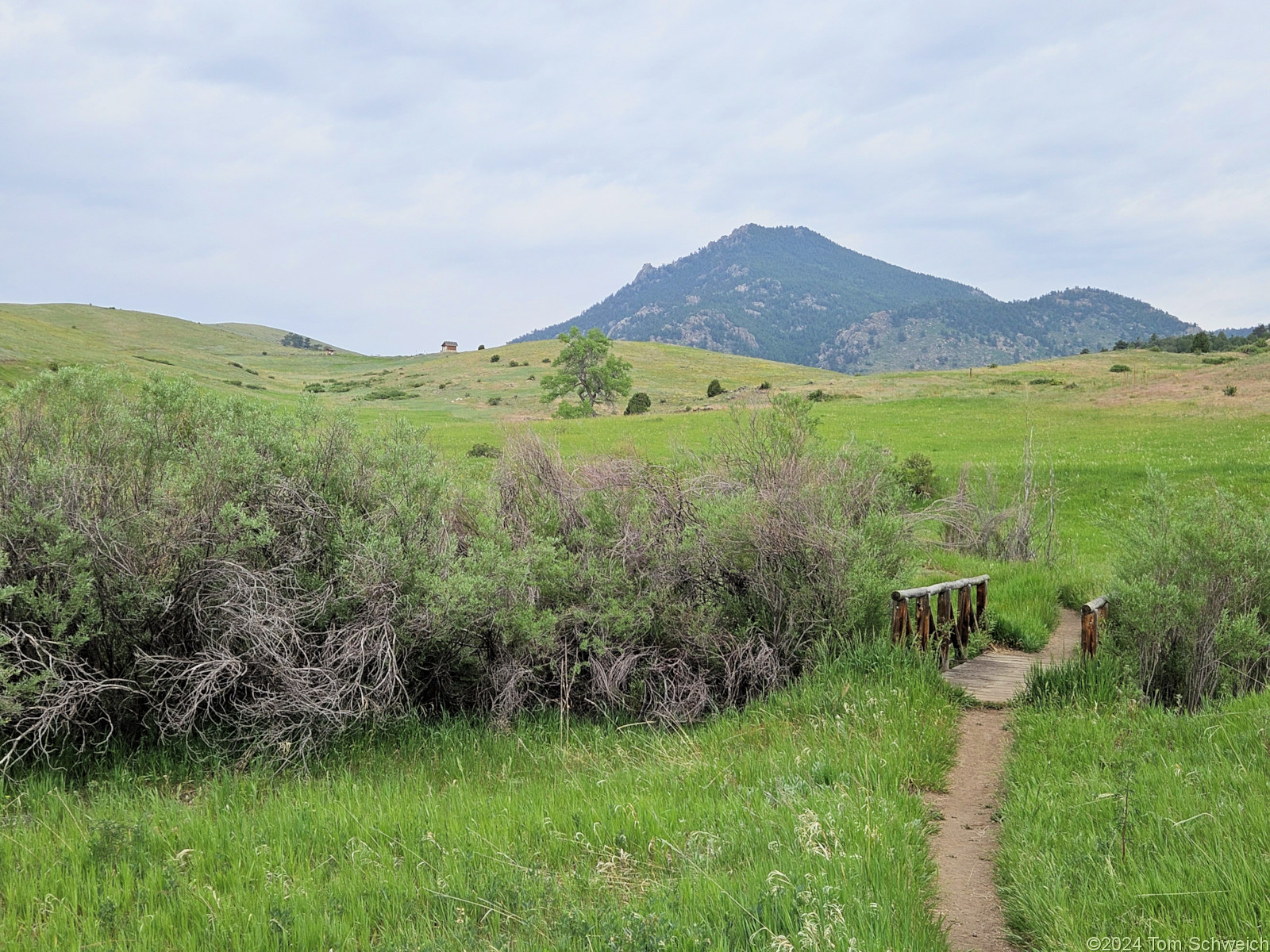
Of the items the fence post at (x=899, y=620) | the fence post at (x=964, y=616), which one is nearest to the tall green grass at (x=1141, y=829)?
the fence post at (x=899, y=620)

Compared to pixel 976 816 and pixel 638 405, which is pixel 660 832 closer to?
pixel 976 816

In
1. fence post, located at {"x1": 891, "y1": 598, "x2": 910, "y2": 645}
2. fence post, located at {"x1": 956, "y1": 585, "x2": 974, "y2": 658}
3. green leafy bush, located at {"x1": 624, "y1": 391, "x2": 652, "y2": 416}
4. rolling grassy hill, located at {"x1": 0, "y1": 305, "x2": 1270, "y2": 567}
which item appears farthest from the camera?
green leafy bush, located at {"x1": 624, "y1": 391, "x2": 652, "y2": 416}

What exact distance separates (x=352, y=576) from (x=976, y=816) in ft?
18.2

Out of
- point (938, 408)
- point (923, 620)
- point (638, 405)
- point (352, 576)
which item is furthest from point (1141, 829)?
point (638, 405)

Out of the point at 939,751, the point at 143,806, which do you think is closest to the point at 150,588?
the point at 143,806

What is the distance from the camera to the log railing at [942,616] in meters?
7.89

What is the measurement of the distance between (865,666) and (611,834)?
149 inches

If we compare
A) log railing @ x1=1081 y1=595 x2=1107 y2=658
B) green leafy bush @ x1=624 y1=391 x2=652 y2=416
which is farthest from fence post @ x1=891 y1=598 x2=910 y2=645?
green leafy bush @ x1=624 y1=391 x2=652 y2=416

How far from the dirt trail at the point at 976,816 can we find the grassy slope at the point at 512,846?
0.66 feet

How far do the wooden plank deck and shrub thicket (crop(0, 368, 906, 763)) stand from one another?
3.71ft

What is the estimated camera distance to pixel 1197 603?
6.84m

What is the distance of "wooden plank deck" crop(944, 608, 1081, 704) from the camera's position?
747cm

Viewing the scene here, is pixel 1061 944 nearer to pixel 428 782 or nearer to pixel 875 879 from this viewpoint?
pixel 875 879

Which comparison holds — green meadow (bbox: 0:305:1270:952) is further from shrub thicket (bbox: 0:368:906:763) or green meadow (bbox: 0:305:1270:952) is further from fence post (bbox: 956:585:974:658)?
fence post (bbox: 956:585:974:658)
